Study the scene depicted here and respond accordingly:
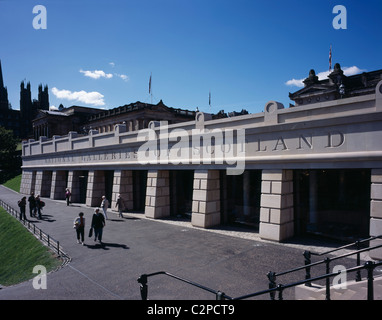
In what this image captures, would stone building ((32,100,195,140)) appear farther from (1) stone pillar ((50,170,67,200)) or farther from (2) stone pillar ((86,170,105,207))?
(2) stone pillar ((86,170,105,207))

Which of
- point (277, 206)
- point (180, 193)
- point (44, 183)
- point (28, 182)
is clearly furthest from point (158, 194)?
point (28, 182)

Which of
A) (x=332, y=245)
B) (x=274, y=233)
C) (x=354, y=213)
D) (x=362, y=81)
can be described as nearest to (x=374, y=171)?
(x=354, y=213)

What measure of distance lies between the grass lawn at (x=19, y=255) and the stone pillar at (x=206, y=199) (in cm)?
731

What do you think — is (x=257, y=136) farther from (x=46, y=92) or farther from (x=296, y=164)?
(x=46, y=92)

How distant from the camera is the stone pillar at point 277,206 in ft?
39.0

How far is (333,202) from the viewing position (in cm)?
1198

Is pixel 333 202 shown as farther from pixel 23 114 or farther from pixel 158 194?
pixel 23 114

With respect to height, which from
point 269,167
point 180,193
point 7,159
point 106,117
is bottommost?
point 180,193

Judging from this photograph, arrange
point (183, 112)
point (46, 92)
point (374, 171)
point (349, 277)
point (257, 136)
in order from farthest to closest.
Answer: point (46, 92) → point (183, 112) → point (257, 136) → point (374, 171) → point (349, 277)

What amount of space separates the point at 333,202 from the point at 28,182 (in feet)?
122

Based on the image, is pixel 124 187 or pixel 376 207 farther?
pixel 124 187

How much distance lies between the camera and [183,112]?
53.0 metres

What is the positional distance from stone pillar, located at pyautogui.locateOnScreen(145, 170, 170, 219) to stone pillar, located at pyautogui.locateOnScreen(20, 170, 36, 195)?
80.3ft

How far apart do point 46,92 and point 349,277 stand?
457 feet
